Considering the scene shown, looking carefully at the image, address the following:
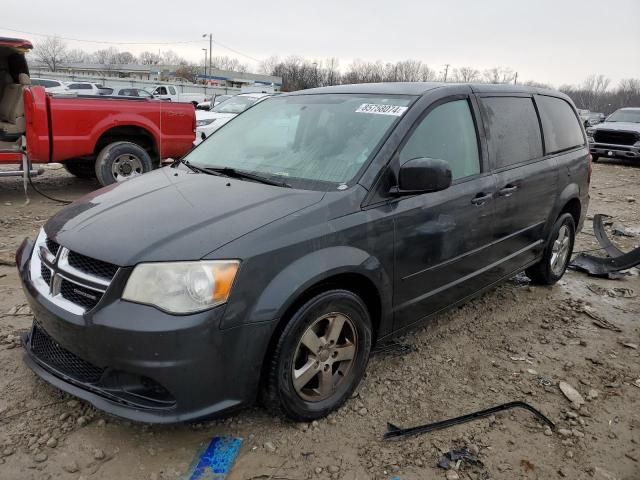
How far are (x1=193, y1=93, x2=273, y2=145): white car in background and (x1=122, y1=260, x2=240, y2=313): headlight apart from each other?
810 centimetres

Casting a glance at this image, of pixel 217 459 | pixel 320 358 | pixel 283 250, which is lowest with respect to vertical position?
pixel 217 459

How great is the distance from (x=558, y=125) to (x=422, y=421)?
314 centimetres

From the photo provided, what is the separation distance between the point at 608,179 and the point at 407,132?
463 inches

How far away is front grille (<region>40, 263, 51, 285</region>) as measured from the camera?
2547 millimetres

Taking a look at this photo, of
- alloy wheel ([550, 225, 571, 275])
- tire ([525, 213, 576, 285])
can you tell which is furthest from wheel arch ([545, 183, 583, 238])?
alloy wheel ([550, 225, 571, 275])

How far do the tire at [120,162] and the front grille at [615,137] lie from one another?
13.7 meters

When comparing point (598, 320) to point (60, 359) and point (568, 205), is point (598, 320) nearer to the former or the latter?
point (568, 205)

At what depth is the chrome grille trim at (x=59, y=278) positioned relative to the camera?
227cm

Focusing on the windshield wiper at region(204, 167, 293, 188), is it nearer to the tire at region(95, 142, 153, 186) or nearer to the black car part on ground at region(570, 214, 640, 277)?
the black car part on ground at region(570, 214, 640, 277)

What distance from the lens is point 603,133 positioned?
15594 millimetres

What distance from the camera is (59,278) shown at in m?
2.43

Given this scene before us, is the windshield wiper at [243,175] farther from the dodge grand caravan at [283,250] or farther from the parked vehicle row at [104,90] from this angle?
the parked vehicle row at [104,90]

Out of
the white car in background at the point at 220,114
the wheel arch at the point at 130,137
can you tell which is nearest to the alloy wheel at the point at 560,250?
the wheel arch at the point at 130,137

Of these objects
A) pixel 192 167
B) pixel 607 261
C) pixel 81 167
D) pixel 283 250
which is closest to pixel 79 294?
pixel 283 250
